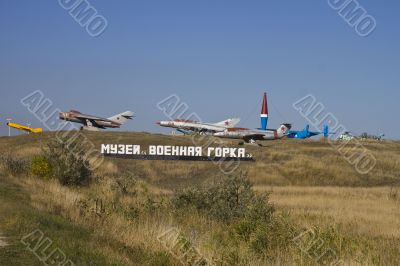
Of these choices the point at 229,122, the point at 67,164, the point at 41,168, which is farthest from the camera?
the point at 229,122

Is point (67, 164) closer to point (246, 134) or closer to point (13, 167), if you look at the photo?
point (13, 167)

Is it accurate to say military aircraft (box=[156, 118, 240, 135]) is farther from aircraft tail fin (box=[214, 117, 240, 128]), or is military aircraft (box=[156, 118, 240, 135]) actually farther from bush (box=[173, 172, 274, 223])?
bush (box=[173, 172, 274, 223])

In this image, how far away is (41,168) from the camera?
34.6 metres

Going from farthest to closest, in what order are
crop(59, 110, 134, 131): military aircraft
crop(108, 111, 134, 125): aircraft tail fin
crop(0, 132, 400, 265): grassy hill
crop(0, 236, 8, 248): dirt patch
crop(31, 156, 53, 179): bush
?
1. crop(108, 111, 134, 125): aircraft tail fin
2. crop(59, 110, 134, 131): military aircraft
3. crop(31, 156, 53, 179): bush
4. crop(0, 132, 400, 265): grassy hill
5. crop(0, 236, 8, 248): dirt patch

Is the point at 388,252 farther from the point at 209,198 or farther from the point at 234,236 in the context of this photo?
the point at 209,198

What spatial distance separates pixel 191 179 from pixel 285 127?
49959 mm

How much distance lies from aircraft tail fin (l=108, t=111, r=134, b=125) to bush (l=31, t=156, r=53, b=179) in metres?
71.2

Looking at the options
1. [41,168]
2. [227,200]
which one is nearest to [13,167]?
[41,168]

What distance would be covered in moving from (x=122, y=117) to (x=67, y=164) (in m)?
71.8

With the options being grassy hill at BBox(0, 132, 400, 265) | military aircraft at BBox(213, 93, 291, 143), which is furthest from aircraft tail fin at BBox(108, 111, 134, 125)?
grassy hill at BBox(0, 132, 400, 265)

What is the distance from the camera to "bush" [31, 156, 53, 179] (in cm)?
3425

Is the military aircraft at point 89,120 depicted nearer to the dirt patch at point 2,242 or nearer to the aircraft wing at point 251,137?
the aircraft wing at point 251,137

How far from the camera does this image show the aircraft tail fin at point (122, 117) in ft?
Result: 349

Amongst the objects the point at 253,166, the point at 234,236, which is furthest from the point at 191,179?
the point at 234,236
